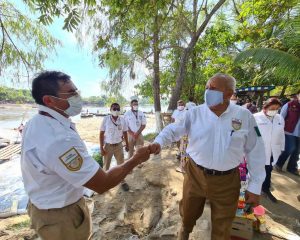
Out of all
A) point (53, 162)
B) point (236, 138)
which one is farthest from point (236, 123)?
point (53, 162)

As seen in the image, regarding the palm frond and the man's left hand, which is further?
the palm frond

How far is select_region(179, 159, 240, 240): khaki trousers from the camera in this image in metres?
2.69

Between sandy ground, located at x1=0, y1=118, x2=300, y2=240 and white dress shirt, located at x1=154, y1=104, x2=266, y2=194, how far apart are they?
123cm

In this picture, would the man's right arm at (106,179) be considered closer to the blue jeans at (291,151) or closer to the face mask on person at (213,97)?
the face mask on person at (213,97)

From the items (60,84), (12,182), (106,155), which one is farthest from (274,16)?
(12,182)

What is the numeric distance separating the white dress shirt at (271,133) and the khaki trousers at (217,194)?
249cm

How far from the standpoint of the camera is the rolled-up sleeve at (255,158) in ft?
8.82

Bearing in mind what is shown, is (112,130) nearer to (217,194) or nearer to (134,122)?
(134,122)

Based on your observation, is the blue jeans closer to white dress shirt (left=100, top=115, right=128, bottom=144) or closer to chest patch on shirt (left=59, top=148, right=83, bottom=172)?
white dress shirt (left=100, top=115, right=128, bottom=144)

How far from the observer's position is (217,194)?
8.87ft

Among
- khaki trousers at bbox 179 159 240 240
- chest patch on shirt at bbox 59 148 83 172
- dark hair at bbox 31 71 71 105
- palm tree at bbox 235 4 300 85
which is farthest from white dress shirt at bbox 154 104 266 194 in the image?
palm tree at bbox 235 4 300 85

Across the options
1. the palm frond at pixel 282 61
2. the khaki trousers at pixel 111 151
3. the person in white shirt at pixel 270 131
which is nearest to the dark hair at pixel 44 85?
the person in white shirt at pixel 270 131

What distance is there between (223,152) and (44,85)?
1.71m

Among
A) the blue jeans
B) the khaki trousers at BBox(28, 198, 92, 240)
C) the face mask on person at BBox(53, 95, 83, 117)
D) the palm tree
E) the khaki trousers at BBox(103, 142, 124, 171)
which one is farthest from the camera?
the blue jeans
